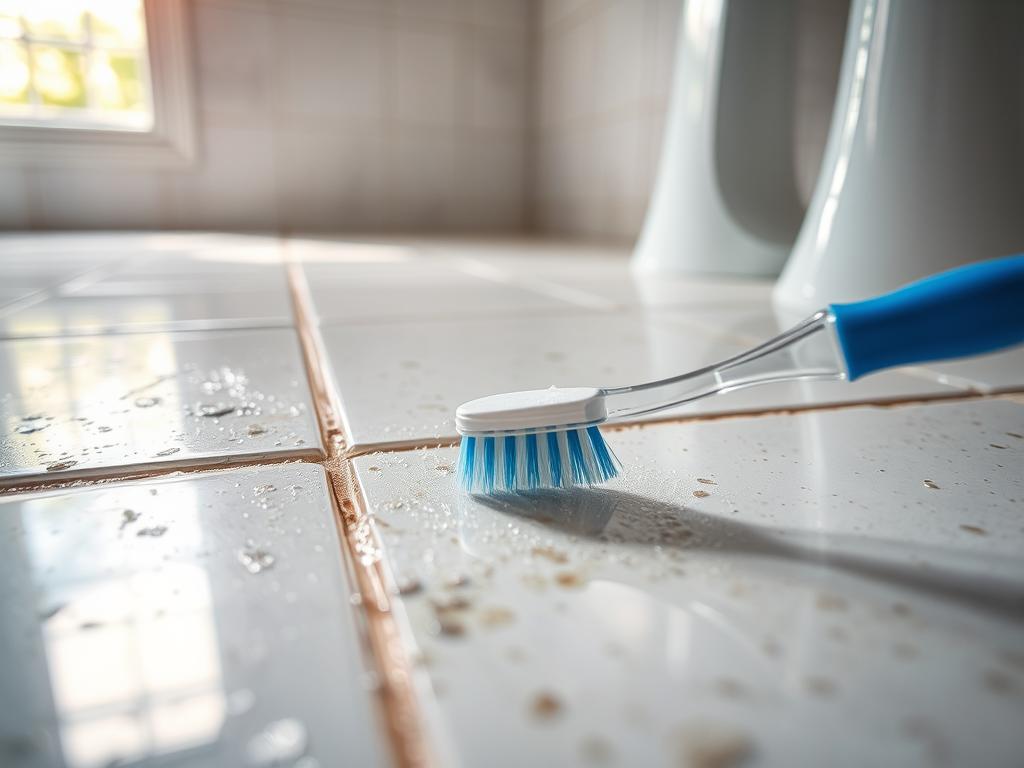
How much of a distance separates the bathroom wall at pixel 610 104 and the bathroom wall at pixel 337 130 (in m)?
0.14

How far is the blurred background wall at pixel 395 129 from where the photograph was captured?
1.73m

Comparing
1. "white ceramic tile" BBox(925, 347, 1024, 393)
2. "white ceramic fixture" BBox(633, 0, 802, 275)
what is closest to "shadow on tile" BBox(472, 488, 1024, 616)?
"white ceramic tile" BBox(925, 347, 1024, 393)

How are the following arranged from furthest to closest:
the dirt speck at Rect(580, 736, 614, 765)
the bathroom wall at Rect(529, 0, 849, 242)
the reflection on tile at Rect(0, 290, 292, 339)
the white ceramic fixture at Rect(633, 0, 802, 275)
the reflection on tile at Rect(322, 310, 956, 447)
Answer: the bathroom wall at Rect(529, 0, 849, 242) < the white ceramic fixture at Rect(633, 0, 802, 275) < the reflection on tile at Rect(0, 290, 292, 339) < the reflection on tile at Rect(322, 310, 956, 447) < the dirt speck at Rect(580, 736, 614, 765)

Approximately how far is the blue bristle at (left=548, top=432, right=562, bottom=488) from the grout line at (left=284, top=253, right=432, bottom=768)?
6 centimetres

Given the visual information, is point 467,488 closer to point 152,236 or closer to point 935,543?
point 935,543

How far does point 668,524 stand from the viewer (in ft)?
0.72

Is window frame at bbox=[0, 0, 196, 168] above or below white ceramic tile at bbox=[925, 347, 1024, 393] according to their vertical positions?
above

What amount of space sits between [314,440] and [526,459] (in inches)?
3.9

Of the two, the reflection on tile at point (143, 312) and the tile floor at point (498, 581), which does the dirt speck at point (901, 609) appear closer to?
the tile floor at point (498, 581)

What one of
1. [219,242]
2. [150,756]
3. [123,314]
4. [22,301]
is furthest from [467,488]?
[219,242]

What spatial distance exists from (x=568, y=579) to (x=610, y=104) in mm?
1624

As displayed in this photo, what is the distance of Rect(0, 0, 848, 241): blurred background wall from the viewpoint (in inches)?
68.2

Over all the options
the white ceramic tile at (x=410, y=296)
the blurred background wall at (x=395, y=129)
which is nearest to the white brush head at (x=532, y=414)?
the white ceramic tile at (x=410, y=296)

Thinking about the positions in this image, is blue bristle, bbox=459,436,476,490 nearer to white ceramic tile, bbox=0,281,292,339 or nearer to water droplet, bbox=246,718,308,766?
water droplet, bbox=246,718,308,766
